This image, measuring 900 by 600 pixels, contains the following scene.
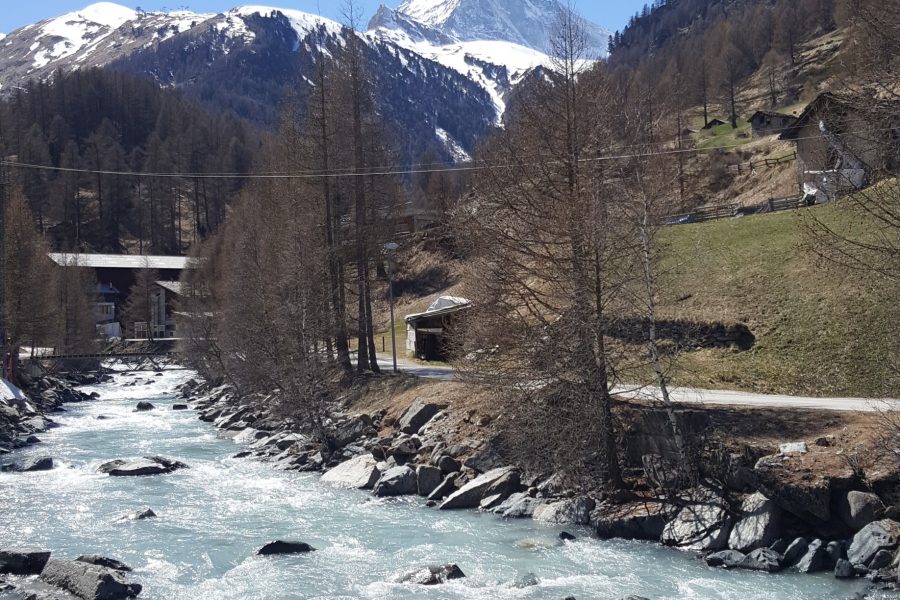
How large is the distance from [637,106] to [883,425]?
1048cm

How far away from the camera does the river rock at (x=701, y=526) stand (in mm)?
16562

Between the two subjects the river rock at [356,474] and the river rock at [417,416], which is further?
the river rock at [417,416]

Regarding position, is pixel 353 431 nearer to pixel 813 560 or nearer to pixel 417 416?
pixel 417 416

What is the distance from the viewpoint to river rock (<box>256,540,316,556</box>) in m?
17.4

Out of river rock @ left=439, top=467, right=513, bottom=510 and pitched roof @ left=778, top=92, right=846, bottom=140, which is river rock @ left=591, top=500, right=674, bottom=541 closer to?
river rock @ left=439, top=467, right=513, bottom=510

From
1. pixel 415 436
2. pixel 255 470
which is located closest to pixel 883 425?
pixel 415 436

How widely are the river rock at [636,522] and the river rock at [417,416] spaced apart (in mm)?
9528

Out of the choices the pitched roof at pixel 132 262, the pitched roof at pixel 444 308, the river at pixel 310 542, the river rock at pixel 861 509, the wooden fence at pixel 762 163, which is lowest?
the river at pixel 310 542

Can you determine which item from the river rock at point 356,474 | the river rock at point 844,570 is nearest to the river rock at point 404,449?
the river rock at point 356,474

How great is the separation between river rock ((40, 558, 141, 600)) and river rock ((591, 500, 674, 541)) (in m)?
8.89

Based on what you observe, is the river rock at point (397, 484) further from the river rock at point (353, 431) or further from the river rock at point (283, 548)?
the river rock at point (353, 431)

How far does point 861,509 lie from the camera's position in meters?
15.3

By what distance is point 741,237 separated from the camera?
122 ft

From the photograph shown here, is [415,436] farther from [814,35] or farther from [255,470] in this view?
[814,35]
